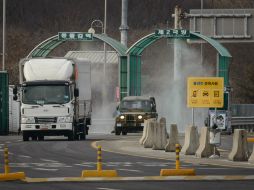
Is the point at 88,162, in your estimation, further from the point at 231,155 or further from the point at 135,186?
the point at 135,186

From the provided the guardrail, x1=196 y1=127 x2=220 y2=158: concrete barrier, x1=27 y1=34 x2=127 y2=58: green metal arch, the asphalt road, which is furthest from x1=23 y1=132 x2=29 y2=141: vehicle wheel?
the guardrail

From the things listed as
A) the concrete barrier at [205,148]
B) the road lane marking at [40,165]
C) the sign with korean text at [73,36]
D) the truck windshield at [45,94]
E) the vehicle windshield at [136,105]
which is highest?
the sign with korean text at [73,36]

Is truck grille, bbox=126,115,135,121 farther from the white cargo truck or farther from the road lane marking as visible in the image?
the road lane marking

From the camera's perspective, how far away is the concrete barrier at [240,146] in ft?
111

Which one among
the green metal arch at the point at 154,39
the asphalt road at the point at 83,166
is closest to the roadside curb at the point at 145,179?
the asphalt road at the point at 83,166

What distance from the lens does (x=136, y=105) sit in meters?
60.0

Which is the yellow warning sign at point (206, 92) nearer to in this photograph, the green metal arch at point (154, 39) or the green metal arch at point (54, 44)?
the green metal arch at point (154, 39)

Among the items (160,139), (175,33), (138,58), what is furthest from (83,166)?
(138,58)

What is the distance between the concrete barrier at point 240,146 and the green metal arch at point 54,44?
28.9 meters

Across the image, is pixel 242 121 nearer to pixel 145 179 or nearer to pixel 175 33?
pixel 175 33

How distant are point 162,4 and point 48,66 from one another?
145940 mm

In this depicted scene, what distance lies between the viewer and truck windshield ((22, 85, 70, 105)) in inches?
1918

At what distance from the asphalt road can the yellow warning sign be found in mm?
3138

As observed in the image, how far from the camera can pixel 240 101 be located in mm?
117750
